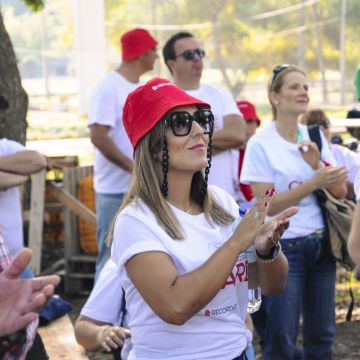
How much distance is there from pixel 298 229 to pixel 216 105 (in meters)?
1.45

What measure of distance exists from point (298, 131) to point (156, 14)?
34.0m

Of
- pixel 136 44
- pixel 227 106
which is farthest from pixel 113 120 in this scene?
pixel 227 106

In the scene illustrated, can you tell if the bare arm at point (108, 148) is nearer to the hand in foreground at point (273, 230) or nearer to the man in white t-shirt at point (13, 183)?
the man in white t-shirt at point (13, 183)

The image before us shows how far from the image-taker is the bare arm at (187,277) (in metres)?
2.35

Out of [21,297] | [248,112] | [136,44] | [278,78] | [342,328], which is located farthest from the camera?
[248,112]

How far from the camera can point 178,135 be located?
2604 millimetres

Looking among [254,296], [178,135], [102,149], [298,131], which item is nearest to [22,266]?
[178,135]

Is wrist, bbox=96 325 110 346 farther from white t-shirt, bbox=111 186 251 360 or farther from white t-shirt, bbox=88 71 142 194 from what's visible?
white t-shirt, bbox=88 71 142 194

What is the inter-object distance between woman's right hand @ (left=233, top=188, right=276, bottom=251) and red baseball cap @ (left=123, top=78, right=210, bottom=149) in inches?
16.9

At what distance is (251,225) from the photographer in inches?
94.7

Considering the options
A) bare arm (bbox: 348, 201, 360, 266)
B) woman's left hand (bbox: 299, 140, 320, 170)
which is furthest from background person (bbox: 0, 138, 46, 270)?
bare arm (bbox: 348, 201, 360, 266)

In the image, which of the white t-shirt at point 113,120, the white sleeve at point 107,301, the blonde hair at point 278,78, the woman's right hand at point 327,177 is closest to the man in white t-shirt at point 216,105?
the white t-shirt at point 113,120

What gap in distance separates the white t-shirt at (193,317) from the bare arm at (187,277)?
0.06 m

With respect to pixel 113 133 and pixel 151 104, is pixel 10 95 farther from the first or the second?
pixel 151 104
